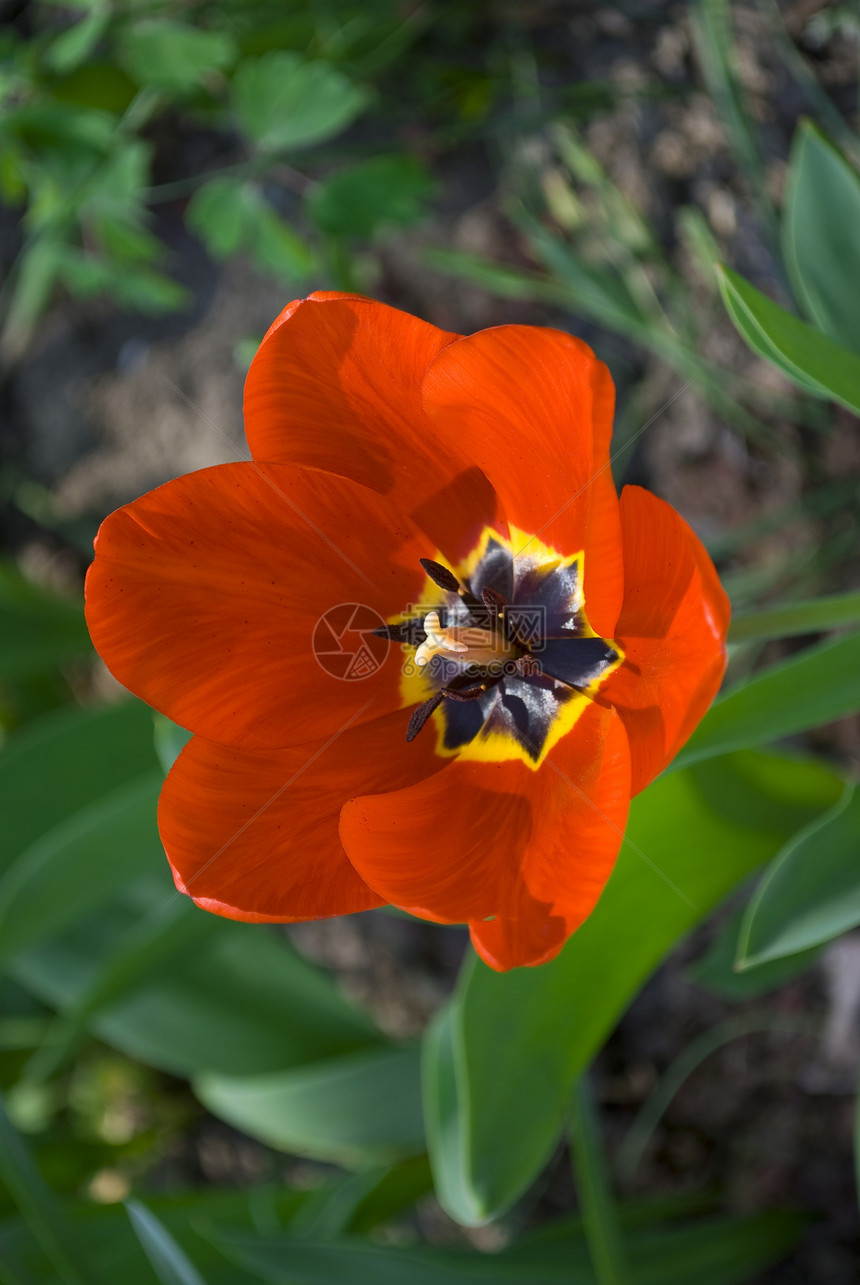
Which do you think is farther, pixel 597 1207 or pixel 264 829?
pixel 597 1207

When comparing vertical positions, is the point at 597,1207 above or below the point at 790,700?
below

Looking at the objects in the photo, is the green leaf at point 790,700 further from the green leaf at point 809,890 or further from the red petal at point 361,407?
the red petal at point 361,407

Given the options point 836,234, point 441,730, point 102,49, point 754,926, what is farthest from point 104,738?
point 102,49

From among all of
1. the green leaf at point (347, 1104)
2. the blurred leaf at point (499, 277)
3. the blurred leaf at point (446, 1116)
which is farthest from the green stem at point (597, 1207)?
the blurred leaf at point (499, 277)

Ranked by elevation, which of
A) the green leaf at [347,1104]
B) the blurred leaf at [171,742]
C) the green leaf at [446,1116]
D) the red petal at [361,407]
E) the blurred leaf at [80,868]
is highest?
the red petal at [361,407]

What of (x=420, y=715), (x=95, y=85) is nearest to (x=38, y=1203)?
(x=420, y=715)

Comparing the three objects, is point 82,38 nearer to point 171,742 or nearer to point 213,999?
point 171,742

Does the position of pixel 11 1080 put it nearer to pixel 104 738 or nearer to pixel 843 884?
pixel 104 738
